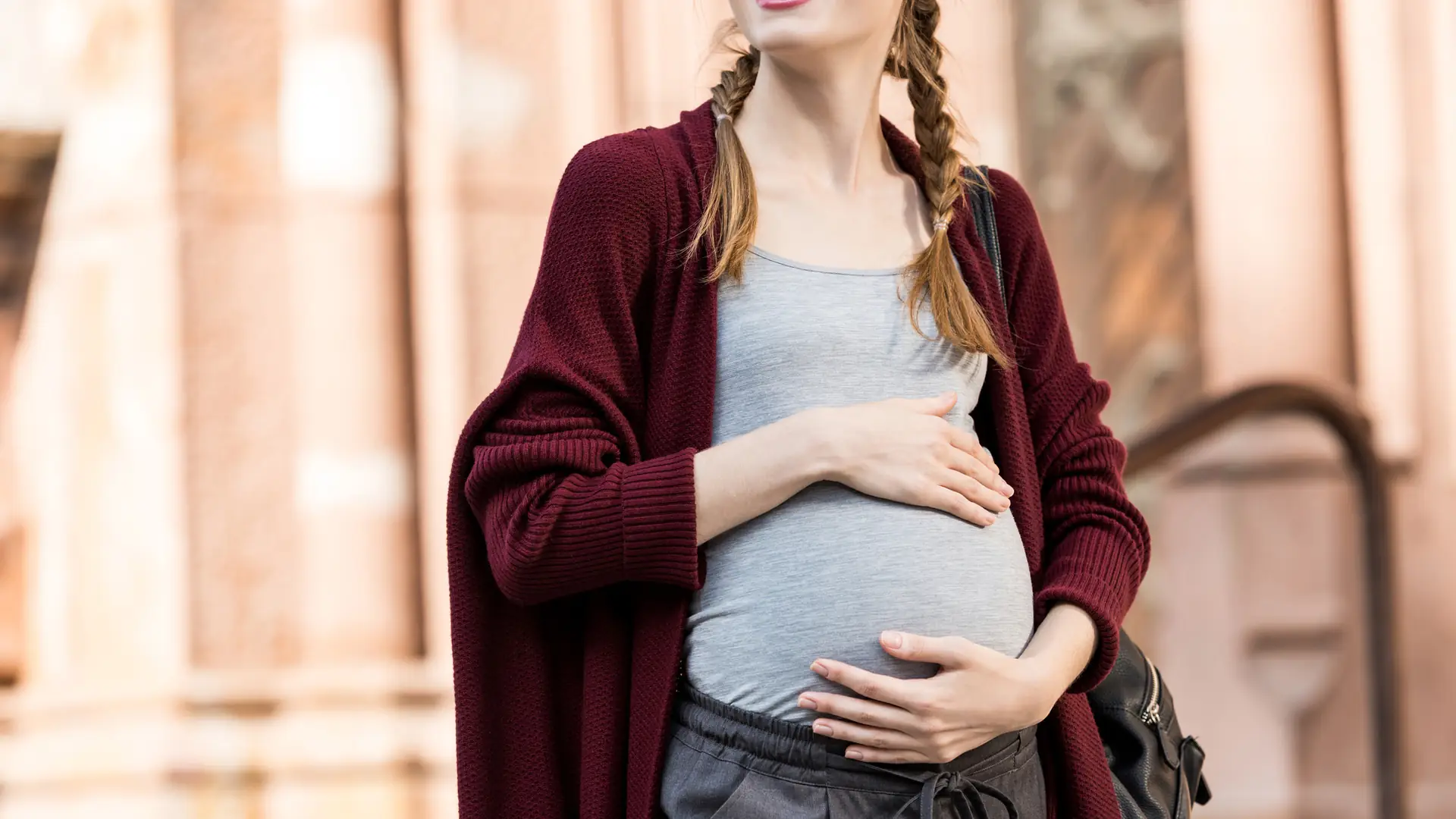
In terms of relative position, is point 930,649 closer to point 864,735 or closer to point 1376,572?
point 864,735

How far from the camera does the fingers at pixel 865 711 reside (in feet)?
4.09

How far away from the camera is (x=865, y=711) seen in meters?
1.25

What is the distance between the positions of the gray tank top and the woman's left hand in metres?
Result: 0.03

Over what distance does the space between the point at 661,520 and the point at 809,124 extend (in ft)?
1.35

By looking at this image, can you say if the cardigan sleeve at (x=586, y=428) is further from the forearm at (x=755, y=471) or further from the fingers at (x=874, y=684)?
the fingers at (x=874, y=684)

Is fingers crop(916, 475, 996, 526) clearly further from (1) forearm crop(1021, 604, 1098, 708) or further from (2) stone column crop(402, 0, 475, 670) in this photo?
(2) stone column crop(402, 0, 475, 670)

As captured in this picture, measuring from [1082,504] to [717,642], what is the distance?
1.25ft

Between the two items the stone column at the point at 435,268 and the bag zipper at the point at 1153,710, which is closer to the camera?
the bag zipper at the point at 1153,710

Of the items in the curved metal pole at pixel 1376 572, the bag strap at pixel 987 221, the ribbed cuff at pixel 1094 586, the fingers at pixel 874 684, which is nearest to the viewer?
the fingers at pixel 874 684

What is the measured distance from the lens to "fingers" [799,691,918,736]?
125 cm

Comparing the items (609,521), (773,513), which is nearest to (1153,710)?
(773,513)

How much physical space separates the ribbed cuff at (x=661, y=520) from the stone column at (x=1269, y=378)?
2802mm

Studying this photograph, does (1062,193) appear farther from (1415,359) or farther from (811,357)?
(811,357)

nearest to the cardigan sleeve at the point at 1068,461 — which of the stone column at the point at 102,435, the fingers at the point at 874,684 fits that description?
the fingers at the point at 874,684
